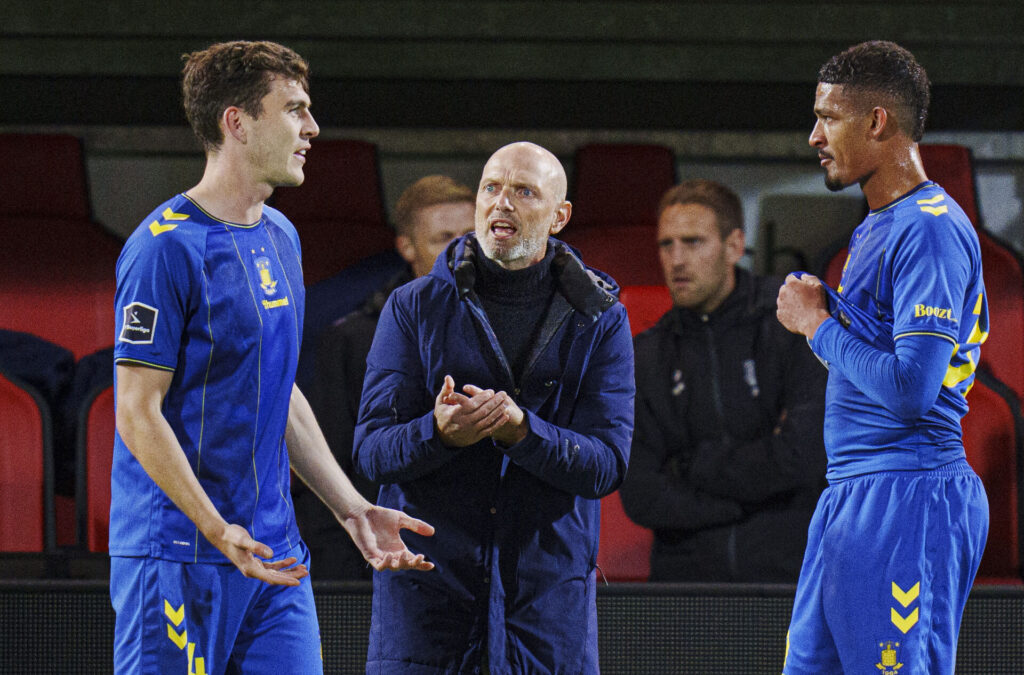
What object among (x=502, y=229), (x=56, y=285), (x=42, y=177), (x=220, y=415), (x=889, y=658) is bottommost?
(x=889, y=658)

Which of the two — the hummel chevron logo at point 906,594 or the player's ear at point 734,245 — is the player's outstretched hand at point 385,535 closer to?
the hummel chevron logo at point 906,594

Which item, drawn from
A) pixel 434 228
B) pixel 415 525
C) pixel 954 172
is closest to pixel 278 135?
pixel 415 525

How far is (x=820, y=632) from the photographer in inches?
86.5

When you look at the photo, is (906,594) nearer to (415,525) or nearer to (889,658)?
(889,658)

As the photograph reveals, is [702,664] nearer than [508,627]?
No

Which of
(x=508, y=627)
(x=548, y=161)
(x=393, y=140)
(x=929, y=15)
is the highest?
(x=929, y=15)

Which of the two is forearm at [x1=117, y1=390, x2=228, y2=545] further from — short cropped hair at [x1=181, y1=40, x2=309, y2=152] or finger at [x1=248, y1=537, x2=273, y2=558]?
short cropped hair at [x1=181, y1=40, x2=309, y2=152]

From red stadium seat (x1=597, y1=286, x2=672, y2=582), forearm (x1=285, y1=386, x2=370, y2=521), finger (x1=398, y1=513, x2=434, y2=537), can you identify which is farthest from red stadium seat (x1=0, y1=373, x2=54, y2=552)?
finger (x1=398, y1=513, x2=434, y2=537)

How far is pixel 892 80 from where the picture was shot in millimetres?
2203

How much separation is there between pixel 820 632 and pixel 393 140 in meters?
3.11

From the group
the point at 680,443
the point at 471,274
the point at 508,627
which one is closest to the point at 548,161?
the point at 471,274

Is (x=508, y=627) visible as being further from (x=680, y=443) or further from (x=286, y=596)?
(x=680, y=443)

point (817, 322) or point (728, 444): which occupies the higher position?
point (817, 322)

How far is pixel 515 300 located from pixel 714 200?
5.35 feet
